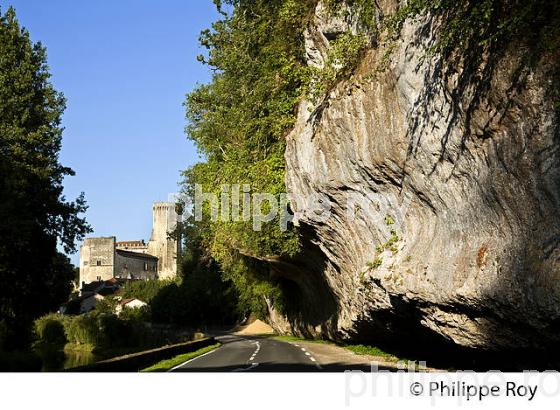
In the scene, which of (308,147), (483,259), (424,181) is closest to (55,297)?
(308,147)

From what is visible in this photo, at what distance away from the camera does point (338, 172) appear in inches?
837

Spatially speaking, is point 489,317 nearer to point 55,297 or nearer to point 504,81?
point 504,81

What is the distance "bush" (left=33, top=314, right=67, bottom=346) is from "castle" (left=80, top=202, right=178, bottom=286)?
259ft

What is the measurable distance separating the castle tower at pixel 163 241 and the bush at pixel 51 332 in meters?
82.5

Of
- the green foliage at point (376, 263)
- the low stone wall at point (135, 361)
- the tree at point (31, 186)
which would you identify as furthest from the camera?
the tree at point (31, 186)

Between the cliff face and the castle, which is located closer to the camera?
the cliff face

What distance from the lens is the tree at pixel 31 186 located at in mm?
34312

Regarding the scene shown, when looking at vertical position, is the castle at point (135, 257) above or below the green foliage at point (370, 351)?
above

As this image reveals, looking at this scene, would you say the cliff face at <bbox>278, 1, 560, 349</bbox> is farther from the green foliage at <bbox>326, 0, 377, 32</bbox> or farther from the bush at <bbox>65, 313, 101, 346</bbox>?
the bush at <bbox>65, 313, 101, 346</bbox>

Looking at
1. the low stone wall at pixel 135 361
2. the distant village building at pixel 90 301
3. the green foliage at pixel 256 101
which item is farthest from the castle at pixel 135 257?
the low stone wall at pixel 135 361

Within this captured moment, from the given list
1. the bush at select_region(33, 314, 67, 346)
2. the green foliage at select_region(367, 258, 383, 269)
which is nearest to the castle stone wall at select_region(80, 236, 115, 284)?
the bush at select_region(33, 314, 67, 346)

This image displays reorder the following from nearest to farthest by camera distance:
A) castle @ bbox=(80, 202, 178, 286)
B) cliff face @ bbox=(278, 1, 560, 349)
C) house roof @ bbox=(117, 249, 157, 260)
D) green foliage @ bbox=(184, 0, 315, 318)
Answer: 1. cliff face @ bbox=(278, 1, 560, 349)
2. green foliage @ bbox=(184, 0, 315, 318)
3. castle @ bbox=(80, 202, 178, 286)
4. house roof @ bbox=(117, 249, 157, 260)

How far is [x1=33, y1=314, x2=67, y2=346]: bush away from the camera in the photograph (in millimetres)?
56312

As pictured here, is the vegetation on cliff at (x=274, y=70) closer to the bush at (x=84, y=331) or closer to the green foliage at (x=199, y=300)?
the bush at (x=84, y=331)
